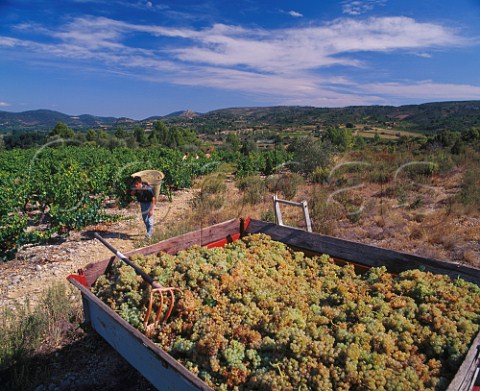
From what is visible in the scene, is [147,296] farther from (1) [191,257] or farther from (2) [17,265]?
(2) [17,265]

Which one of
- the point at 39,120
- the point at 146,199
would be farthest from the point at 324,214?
the point at 39,120

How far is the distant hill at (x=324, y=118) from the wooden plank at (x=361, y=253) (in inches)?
1870

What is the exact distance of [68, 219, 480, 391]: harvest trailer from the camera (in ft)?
5.92

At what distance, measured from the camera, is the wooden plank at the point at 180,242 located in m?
2.96

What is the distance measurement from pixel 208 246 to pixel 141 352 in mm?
1824

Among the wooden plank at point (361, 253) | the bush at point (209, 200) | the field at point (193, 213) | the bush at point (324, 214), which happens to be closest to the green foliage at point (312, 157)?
the field at point (193, 213)

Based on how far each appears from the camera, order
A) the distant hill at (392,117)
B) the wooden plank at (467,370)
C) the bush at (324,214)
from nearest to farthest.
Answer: the wooden plank at (467,370), the bush at (324,214), the distant hill at (392,117)

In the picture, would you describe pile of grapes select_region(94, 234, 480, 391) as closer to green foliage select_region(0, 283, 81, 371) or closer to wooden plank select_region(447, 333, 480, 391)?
wooden plank select_region(447, 333, 480, 391)

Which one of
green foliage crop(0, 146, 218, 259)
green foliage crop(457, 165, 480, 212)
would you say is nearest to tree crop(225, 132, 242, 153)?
green foliage crop(0, 146, 218, 259)

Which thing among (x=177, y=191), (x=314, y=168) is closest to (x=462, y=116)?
(x=314, y=168)

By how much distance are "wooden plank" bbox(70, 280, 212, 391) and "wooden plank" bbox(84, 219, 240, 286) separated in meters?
0.41

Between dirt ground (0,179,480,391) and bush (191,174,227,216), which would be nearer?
dirt ground (0,179,480,391)

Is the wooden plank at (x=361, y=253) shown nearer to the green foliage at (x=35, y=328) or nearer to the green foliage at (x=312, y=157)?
the green foliage at (x=35, y=328)

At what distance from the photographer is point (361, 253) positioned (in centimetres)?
340
